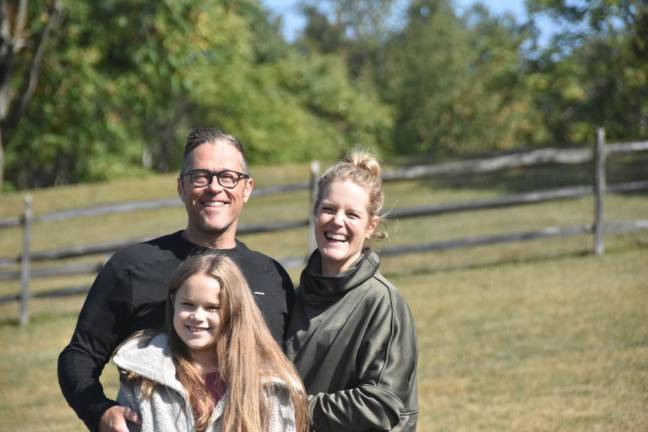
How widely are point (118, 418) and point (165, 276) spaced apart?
0.52 metres

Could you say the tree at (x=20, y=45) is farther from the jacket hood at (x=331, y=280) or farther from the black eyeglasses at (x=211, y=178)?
the jacket hood at (x=331, y=280)

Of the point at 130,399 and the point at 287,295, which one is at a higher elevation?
the point at 287,295

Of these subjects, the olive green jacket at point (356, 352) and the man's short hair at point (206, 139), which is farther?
the man's short hair at point (206, 139)

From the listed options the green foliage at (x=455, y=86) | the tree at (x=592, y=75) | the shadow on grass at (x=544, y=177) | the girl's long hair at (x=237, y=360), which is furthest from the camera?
the green foliage at (x=455, y=86)

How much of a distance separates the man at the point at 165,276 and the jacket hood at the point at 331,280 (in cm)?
14

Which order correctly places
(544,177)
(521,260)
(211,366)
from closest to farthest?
(211,366), (521,260), (544,177)

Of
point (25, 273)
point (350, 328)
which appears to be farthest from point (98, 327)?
point (25, 273)

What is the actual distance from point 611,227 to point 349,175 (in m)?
9.58

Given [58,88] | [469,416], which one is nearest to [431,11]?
[58,88]

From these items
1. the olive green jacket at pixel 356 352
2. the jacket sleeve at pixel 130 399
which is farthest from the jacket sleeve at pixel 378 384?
the jacket sleeve at pixel 130 399

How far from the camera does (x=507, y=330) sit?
8.98 metres

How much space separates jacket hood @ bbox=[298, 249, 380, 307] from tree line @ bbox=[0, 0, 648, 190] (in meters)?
13.5

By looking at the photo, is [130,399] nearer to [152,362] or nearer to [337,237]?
[152,362]

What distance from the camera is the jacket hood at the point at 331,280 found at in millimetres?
3146
